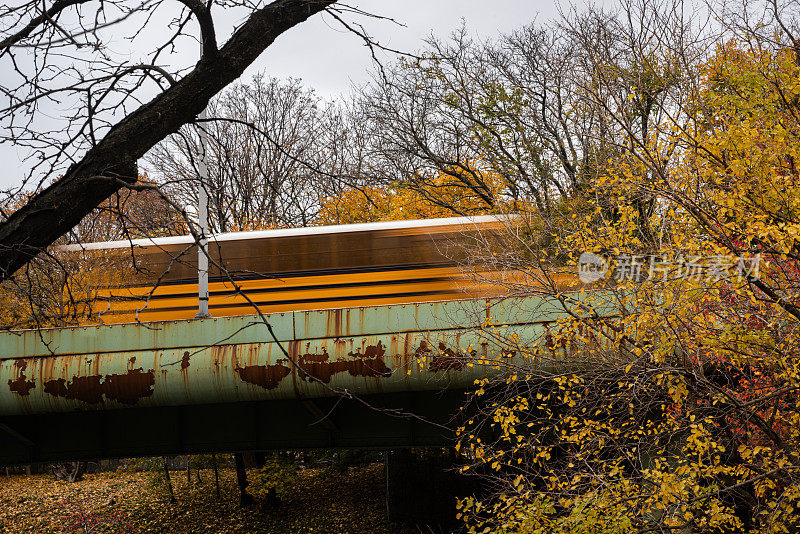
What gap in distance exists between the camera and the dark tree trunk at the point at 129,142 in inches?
117

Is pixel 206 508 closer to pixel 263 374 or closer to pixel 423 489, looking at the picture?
pixel 423 489

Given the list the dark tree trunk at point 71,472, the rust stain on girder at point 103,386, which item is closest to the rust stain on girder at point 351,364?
the rust stain on girder at point 103,386

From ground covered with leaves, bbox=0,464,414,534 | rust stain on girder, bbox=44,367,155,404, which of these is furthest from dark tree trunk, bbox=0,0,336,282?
ground covered with leaves, bbox=0,464,414,534

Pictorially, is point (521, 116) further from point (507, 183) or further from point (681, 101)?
point (681, 101)

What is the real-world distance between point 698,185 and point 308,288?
24.6 ft

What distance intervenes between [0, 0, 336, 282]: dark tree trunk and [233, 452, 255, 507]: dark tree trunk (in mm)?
18360

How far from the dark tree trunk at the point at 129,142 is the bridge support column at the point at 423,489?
16.9 meters

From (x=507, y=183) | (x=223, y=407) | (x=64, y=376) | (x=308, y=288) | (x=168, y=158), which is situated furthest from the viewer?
(x=168, y=158)

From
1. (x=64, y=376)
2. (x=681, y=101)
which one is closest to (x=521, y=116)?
(x=681, y=101)

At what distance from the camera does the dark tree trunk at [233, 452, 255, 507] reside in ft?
67.0

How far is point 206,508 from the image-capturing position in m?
21.2

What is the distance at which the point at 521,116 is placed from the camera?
19484 mm

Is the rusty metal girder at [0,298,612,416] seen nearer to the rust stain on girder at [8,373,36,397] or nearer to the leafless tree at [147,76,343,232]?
the rust stain on girder at [8,373,36,397]

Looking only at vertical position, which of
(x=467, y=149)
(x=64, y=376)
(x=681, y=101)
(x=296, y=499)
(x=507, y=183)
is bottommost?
(x=296, y=499)
